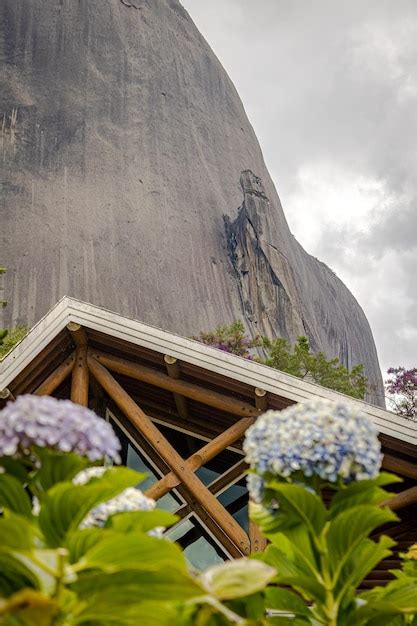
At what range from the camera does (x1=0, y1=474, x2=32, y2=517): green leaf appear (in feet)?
6.75

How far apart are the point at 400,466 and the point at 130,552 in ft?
17.9

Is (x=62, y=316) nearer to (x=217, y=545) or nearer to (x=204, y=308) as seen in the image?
(x=217, y=545)

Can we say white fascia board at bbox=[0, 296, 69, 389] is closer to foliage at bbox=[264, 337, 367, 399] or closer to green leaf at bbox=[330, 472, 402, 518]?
green leaf at bbox=[330, 472, 402, 518]

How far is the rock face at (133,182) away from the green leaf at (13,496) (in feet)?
108

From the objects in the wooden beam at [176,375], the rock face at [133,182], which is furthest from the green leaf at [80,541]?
the rock face at [133,182]

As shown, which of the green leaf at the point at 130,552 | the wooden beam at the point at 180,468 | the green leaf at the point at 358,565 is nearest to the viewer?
the green leaf at the point at 130,552

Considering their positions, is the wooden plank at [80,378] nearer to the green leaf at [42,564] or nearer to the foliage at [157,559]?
the foliage at [157,559]

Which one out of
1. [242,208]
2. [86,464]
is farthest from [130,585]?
[242,208]

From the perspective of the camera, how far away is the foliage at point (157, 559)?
67.8 inches

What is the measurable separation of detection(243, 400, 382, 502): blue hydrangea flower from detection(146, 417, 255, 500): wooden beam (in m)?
4.51

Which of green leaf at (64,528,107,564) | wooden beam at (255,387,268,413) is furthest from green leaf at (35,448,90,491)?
wooden beam at (255,387,268,413)

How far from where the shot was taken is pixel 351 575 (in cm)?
237

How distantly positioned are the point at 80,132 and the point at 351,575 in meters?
43.5

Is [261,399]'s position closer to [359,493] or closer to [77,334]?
[77,334]
